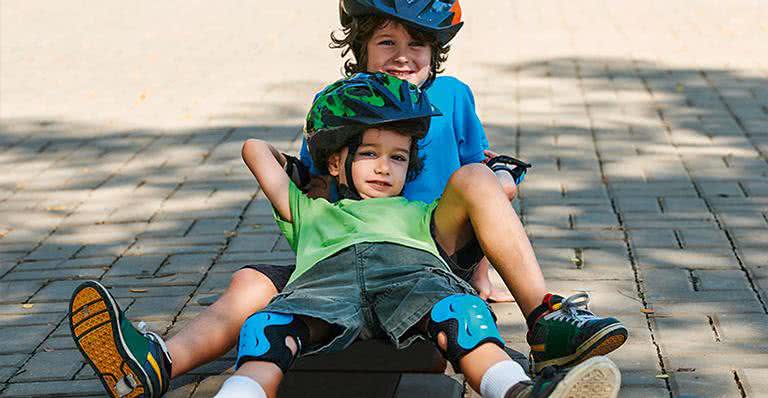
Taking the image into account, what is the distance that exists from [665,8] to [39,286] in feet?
34.0

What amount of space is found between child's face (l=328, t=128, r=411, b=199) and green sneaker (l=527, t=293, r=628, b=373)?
2.06 feet

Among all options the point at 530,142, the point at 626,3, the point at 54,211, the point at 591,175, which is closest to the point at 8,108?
the point at 54,211

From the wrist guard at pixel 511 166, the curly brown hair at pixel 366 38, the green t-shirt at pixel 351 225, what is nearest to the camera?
the green t-shirt at pixel 351 225

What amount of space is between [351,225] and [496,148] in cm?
357

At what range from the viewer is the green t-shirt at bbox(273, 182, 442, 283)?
142 inches

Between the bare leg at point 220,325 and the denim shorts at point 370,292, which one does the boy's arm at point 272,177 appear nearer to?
the bare leg at point 220,325

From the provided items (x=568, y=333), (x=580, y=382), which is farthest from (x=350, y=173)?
(x=580, y=382)

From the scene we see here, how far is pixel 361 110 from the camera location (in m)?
3.74

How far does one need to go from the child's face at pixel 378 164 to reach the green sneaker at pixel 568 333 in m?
0.63

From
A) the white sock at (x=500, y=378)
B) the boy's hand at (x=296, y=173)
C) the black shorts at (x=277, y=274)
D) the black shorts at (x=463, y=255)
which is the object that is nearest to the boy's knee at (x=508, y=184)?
the black shorts at (x=463, y=255)

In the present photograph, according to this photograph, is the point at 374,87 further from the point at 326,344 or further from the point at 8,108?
the point at 8,108

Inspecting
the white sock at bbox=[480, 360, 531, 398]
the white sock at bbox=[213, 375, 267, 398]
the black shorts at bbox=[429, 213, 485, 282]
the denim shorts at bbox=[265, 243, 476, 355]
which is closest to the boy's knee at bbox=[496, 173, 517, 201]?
the black shorts at bbox=[429, 213, 485, 282]

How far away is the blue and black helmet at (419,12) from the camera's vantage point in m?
4.12

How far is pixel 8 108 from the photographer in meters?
9.08
